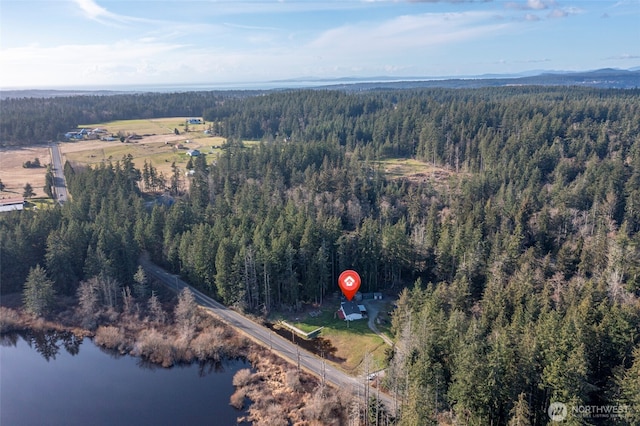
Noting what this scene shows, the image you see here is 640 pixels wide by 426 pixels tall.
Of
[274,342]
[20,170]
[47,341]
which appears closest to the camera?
[274,342]

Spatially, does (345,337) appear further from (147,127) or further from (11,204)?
(147,127)

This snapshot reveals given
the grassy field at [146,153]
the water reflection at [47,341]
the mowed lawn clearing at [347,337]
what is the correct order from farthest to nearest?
1. the grassy field at [146,153]
2. the water reflection at [47,341]
3. the mowed lawn clearing at [347,337]

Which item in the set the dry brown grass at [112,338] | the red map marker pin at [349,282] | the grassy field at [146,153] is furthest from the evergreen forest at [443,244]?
the grassy field at [146,153]

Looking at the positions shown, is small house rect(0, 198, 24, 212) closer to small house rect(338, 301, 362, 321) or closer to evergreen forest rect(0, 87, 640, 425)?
evergreen forest rect(0, 87, 640, 425)

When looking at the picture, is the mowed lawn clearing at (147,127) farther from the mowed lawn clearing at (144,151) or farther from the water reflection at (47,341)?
the water reflection at (47,341)

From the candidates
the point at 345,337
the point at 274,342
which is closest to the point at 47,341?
the point at 274,342

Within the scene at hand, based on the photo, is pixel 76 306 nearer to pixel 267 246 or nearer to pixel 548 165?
pixel 267 246
